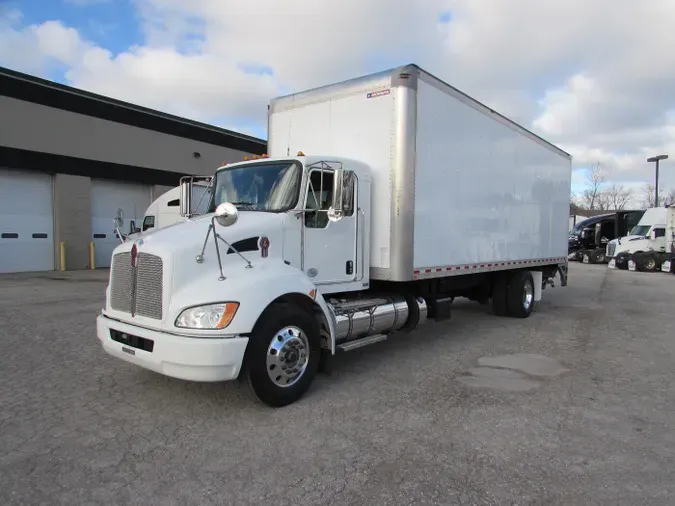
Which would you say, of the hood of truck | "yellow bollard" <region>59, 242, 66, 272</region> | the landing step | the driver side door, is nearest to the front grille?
the hood of truck

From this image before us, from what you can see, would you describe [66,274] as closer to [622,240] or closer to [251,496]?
[251,496]

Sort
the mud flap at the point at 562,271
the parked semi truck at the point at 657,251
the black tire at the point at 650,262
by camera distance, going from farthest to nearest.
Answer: the black tire at the point at 650,262 < the parked semi truck at the point at 657,251 < the mud flap at the point at 562,271

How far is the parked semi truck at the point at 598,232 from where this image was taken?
33.6 metres

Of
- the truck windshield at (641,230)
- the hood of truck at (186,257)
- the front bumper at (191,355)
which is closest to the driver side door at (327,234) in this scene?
the hood of truck at (186,257)

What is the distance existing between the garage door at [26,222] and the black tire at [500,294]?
56.1ft

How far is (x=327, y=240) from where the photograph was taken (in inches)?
213

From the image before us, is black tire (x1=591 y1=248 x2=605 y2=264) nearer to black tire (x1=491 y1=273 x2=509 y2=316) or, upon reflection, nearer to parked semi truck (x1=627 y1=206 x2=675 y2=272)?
parked semi truck (x1=627 y1=206 x2=675 y2=272)

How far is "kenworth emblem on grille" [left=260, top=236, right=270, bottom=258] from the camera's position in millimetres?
4688

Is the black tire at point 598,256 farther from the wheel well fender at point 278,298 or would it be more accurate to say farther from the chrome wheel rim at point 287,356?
the chrome wheel rim at point 287,356

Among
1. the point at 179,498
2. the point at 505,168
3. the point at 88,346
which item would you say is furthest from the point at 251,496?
the point at 505,168

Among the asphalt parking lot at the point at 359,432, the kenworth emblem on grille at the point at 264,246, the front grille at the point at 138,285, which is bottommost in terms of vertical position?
the asphalt parking lot at the point at 359,432

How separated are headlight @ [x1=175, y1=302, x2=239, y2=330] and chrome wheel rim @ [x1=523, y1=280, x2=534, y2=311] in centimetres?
746

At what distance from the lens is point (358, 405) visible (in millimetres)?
4605

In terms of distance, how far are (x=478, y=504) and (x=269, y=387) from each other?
80.0 inches
